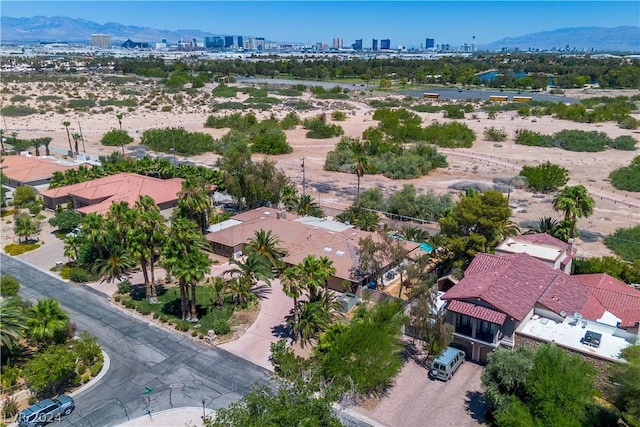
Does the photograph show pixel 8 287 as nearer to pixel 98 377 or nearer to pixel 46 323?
pixel 46 323

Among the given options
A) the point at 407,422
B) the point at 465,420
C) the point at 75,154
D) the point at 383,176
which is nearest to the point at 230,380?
the point at 407,422

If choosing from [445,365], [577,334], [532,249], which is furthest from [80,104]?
[577,334]

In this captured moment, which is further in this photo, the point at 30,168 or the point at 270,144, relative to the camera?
the point at 270,144

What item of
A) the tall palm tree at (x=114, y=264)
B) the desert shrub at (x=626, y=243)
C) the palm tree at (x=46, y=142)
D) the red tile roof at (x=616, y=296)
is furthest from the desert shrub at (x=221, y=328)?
the palm tree at (x=46, y=142)

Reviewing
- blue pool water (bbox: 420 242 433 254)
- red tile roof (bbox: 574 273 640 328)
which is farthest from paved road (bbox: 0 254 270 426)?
red tile roof (bbox: 574 273 640 328)

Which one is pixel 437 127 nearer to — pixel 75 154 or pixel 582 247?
pixel 582 247

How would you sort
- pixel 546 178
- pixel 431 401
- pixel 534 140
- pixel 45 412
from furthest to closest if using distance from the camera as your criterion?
pixel 534 140 < pixel 546 178 < pixel 431 401 < pixel 45 412
